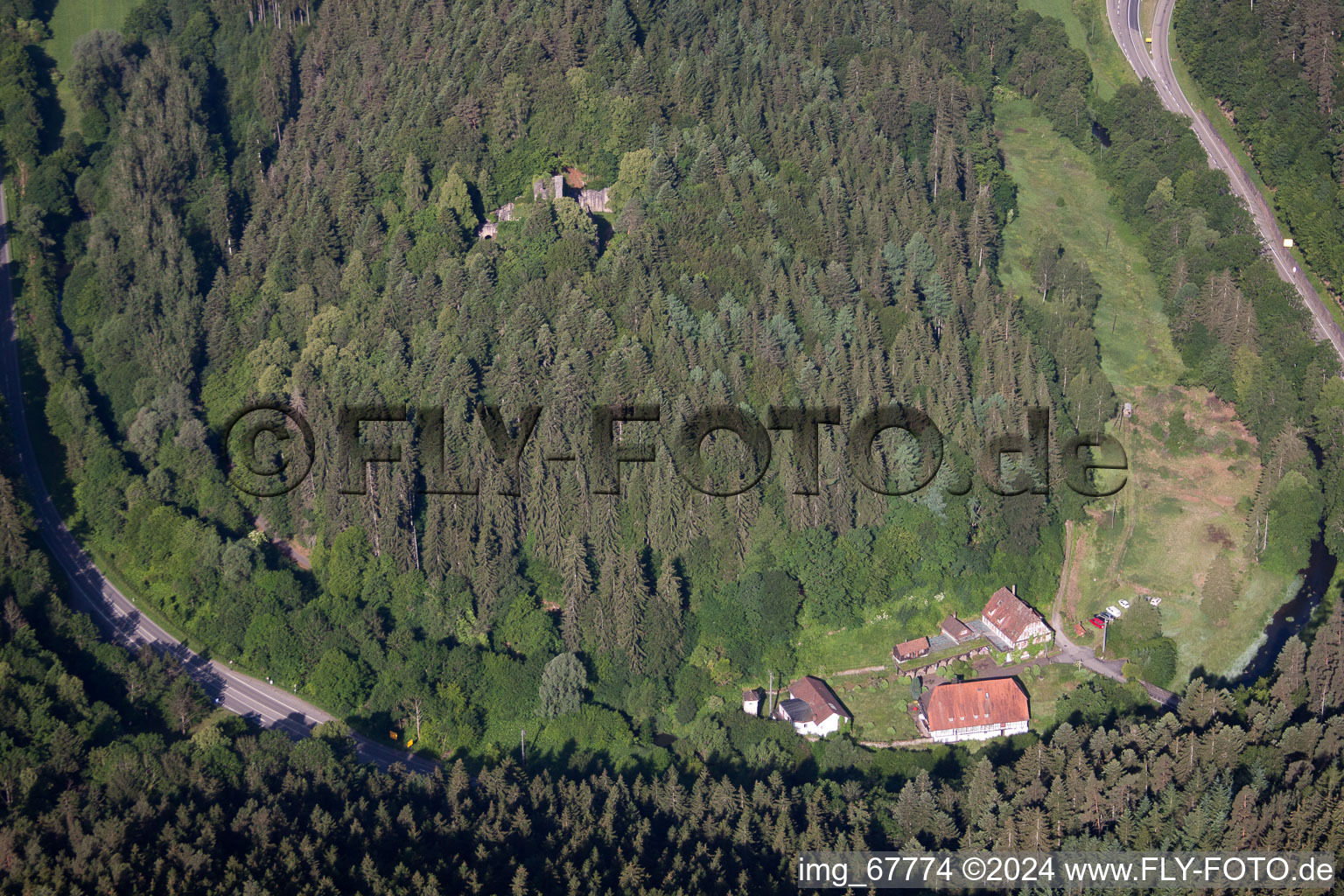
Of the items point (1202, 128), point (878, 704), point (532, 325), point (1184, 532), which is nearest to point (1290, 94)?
point (1202, 128)

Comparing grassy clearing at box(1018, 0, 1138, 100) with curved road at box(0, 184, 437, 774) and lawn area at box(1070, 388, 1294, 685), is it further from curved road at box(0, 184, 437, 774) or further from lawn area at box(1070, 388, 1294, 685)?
curved road at box(0, 184, 437, 774)

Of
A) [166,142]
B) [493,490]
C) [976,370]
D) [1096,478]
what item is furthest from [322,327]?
[1096,478]

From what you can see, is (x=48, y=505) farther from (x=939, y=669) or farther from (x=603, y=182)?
A: (x=939, y=669)

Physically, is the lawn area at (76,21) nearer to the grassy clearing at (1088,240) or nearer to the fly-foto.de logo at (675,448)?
the fly-foto.de logo at (675,448)

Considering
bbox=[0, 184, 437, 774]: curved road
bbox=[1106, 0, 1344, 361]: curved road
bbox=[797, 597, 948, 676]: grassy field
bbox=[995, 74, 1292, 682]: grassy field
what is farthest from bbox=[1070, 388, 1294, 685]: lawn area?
bbox=[0, 184, 437, 774]: curved road

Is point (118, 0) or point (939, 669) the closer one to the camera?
point (939, 669)

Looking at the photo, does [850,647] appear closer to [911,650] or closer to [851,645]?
[851,645]
